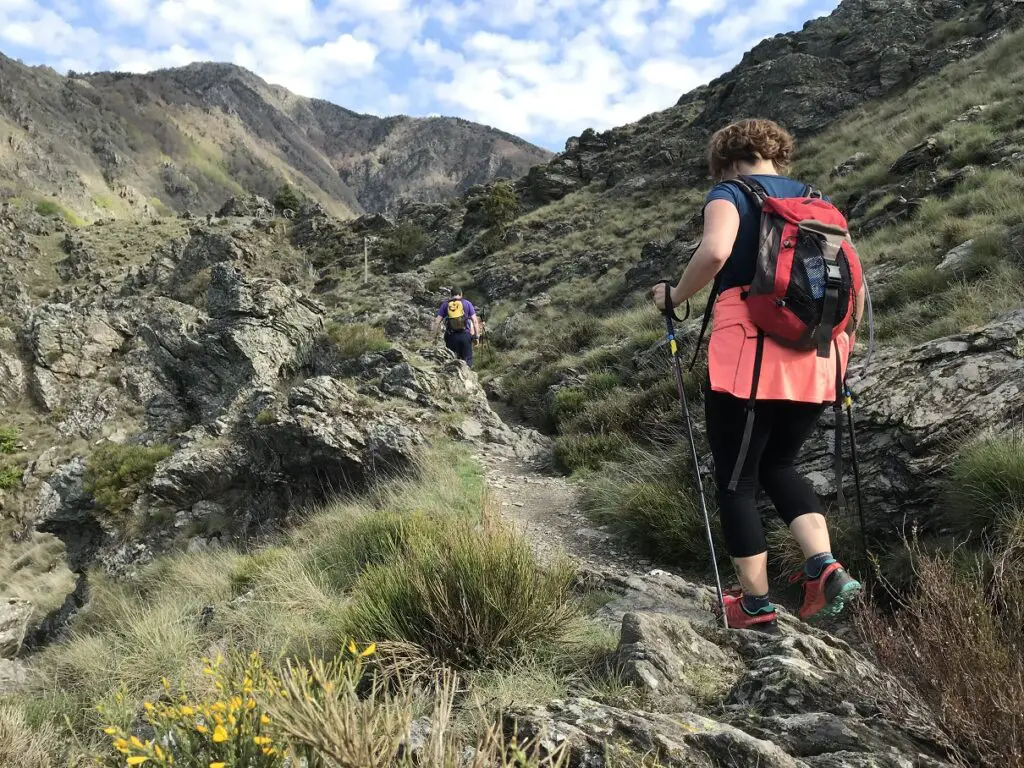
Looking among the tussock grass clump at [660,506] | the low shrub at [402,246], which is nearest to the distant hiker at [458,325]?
the tussock grass clump at [660,506]

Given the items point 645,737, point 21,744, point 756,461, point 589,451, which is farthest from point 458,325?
point 645,737

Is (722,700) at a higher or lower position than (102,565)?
higher

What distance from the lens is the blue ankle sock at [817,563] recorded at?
2354 millimetres

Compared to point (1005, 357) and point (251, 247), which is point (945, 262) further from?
point (251, 247)

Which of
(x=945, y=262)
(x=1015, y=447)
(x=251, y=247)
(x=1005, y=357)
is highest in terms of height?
(x=251, y=247)

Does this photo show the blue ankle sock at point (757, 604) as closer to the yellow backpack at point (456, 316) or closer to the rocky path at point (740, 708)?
the rocky path at point (740, 708)

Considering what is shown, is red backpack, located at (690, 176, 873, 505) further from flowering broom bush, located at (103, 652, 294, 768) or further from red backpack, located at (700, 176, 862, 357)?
flowering broom bush, located at (103, 652, 294, 768)

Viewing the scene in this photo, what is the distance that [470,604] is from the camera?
257cm

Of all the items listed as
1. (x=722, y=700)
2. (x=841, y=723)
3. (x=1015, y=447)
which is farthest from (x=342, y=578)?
(x=1015, y=447)

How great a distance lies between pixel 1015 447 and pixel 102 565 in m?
11.1

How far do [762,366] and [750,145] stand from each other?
1.07m

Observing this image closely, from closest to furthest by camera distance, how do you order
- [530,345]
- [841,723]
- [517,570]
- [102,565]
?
1. [841,723]
2. [517,570]
3. [102,565]
4. [530,345]

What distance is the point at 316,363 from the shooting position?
466 inches

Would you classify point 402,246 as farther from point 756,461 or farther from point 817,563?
point 817,563
